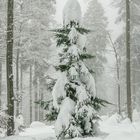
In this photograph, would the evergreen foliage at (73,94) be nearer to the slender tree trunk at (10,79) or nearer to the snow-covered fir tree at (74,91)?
the snow-covered fir tree at (74,91)

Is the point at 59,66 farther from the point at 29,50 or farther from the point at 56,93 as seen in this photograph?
the point at 29,50

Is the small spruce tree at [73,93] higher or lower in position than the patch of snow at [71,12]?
lower

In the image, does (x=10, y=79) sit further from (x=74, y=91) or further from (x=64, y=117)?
(x=64, y=117)

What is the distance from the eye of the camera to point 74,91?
11969 millimetres

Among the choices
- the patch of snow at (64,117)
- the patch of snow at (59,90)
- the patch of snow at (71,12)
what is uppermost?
the patch of snow at (71,12)

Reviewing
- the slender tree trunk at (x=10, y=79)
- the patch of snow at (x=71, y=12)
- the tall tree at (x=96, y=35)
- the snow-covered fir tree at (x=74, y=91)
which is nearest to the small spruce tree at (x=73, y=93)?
the snow-covered fir tree at (x=74, y=91)

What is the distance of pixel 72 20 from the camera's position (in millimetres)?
12344

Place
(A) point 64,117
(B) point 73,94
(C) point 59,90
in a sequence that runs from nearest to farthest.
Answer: (A) point 64,117, (C) point 59,90, (B) point 73,94

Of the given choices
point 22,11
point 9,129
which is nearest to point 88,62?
point 22,11

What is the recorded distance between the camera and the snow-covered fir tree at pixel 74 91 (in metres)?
11.3

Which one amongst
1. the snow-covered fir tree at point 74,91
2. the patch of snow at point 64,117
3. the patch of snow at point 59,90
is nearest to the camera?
the patch of snow at point 64,117

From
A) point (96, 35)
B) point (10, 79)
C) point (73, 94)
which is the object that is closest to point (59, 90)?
point (73, 94)

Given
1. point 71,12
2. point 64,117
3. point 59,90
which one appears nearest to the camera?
point 64,117

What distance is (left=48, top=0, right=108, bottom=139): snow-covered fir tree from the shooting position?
11297mm
